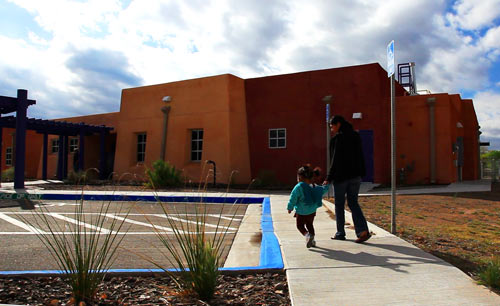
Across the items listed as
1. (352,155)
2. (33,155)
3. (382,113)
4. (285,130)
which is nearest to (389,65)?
(352,155)

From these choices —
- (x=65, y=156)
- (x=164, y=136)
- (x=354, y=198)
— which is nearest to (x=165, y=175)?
(x=164, y=136)

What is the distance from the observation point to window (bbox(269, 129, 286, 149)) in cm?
1673

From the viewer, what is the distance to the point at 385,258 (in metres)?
4.16

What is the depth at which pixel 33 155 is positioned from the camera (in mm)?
26828

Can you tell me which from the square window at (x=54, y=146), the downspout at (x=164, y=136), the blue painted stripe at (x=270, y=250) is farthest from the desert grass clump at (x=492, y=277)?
the square window at (x=54, y=146)

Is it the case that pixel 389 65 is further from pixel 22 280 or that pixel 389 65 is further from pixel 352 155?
pixel 22 280

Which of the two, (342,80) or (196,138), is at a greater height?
(342,80)

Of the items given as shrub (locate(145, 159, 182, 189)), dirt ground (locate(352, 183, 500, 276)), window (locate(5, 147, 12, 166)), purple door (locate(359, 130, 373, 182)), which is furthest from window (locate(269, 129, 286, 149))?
window (locate(5, 147, 12, 166))

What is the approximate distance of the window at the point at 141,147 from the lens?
2014 cm

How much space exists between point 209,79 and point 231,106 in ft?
5.66

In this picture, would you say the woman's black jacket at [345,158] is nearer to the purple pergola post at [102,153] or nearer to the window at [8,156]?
the purple pergola post at [102,153]

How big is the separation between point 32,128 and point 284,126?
41.6 ft

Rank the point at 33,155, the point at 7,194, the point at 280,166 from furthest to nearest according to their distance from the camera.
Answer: the point at 33,155 → the point at 280,166 → the point at 7,194

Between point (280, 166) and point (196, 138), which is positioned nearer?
point (280, 166)
